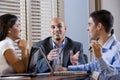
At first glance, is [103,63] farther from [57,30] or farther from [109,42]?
[57,30]

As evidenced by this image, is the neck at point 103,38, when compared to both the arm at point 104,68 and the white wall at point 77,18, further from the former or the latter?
the white wall at point 77,18

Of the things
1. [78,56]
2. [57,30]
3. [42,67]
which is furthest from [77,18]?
[42,67]

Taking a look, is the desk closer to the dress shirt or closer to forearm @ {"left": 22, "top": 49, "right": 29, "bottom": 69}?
the dress shirt

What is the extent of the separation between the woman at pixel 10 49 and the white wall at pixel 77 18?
1459 millimetres

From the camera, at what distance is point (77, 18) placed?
4.02 meters

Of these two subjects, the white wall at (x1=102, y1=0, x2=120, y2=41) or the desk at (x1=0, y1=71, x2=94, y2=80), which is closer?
the desk at (x1=0, y1=71, x2=94, y2=80)

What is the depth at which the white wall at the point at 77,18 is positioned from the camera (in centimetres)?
400

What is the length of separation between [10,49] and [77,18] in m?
1.81

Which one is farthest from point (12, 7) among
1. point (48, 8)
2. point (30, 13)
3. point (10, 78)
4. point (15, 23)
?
point (10, 78)

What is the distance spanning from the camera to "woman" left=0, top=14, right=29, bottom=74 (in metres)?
2.37

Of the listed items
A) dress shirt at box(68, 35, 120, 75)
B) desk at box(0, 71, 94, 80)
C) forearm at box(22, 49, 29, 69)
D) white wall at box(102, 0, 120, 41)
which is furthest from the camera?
white wall at box(102, 0, 120, 41)

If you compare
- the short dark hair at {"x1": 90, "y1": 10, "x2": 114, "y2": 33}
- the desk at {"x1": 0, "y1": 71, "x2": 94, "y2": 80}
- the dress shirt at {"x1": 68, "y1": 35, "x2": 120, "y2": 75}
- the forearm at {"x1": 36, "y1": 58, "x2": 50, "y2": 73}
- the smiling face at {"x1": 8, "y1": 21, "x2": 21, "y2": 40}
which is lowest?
the forearm at {"x1": 36, "y1": 58, "x2": 50, "y2": 73}

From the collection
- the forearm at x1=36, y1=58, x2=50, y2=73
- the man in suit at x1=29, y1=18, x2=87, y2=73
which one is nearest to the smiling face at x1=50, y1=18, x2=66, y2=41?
the man in suit at x1=29, y1=18, x2=87, y2=73

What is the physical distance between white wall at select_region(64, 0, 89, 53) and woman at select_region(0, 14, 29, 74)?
1.46 m
